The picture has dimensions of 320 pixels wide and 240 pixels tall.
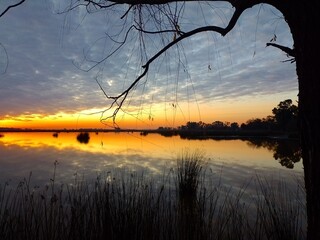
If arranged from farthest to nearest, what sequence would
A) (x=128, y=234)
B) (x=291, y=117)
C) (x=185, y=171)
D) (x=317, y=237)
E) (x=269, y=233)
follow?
(x=291, y=117) → (x=185, y=171) → (x=269, y=233) → (x=128, y=234) → (x=317, y=237)

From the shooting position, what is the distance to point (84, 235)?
377 centimetres

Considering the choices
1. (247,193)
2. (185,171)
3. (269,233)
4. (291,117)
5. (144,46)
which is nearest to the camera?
(144,46)

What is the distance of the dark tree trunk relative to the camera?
4.94 ft

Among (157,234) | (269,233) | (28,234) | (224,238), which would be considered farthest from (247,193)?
(28,234)

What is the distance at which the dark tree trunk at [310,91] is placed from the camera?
1507 mm

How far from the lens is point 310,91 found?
1531mm

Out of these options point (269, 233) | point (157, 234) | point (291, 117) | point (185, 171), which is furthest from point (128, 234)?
point (291, 117)

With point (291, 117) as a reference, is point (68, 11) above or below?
below

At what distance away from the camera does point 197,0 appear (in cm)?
177

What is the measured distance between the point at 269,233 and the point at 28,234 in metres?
3.08

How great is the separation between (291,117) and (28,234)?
81787mm

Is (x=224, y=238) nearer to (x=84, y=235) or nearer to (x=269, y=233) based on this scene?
(x=269, y=233)

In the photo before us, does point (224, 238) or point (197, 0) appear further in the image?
point (224, 238)

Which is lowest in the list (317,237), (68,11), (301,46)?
(317,237)
